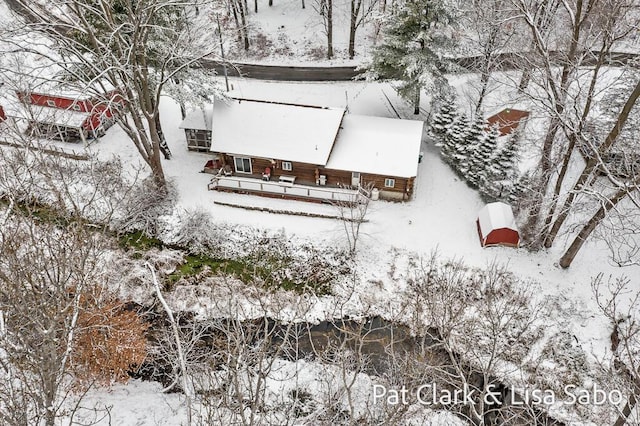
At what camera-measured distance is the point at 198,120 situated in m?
27.0

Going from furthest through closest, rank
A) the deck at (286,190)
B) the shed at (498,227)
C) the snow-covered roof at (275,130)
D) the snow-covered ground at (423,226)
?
the snow-covered roof at (275,130) → the deck at (286,190) → the shed at (498,227) → the snow-covered ground at (423,226)

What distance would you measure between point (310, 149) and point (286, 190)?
8.03 feet

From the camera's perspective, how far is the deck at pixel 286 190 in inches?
969

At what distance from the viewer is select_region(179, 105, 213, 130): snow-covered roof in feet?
87.8

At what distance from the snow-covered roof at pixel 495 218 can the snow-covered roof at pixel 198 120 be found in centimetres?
1501

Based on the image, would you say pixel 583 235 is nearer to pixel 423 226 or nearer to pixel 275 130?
pixel 423 226

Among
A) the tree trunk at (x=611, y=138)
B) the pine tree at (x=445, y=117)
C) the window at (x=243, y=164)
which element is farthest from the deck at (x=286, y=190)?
the tree trunk at (x=611, y=138)

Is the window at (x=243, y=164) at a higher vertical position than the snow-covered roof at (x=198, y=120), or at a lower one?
lower

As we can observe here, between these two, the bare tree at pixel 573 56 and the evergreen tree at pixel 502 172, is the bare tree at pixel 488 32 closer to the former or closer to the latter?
the evergreen tree at pixel 502 172

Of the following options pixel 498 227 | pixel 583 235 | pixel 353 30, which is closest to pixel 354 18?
pixel 353 30

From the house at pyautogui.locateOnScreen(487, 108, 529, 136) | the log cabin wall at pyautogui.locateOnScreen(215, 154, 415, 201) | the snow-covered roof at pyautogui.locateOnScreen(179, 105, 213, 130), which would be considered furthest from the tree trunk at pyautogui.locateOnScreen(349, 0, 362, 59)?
the log cabin wall at pyautogui.locateOnScreen(215, 154, 415, 201)

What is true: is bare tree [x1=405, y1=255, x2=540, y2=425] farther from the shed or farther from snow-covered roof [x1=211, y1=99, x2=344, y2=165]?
snow-covered roof [x1=211, y1=99, x2=344, y2=165]

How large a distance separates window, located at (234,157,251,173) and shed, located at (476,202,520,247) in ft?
40.4

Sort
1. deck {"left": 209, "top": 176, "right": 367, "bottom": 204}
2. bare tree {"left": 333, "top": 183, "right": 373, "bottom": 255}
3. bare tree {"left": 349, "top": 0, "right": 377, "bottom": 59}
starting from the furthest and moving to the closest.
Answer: bare tree {"left": 349, "top": 0, "right": 377, "bottom": 59}, deck {"left": 209, "top": 176, "right": 367, "bottom": 204}, bare tree {"left": 333, "top": 183, "right": 373, "bottom": 255}
